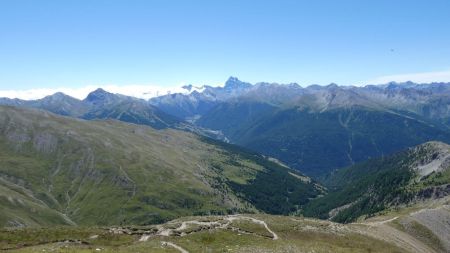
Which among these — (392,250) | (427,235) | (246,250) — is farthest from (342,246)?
(427,235)

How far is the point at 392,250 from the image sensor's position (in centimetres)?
13188

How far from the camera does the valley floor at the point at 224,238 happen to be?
103 metres

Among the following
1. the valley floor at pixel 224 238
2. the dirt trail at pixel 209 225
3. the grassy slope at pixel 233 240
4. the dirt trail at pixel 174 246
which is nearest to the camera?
the dirt trail at pixel 174 246

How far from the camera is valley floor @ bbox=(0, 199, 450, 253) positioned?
10294 cm

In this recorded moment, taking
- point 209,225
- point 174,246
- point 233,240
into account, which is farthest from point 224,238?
point 174,246

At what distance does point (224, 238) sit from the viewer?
11744 cm

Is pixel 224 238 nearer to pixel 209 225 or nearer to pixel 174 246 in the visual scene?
pixel 209 225

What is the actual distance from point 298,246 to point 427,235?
87.6 meters

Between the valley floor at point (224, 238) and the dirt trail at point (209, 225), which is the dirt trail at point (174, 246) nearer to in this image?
the valley floor at point (224, 238)

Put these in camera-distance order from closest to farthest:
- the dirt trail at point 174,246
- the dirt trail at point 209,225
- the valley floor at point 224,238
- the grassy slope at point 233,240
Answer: the dirt trail at point 174,246
the grassy slope at point 233,240
the valley floor at point 224,238
the dirt trail at point 209,225

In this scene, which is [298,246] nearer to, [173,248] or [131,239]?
[173,248]

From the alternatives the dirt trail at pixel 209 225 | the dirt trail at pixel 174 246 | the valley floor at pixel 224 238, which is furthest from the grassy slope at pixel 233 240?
the dirt trail at pixel 209 225

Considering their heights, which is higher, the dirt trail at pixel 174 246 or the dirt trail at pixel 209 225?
the dirt trail at pixel 174 246

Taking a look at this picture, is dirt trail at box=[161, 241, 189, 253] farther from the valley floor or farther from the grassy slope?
the grassy slope
